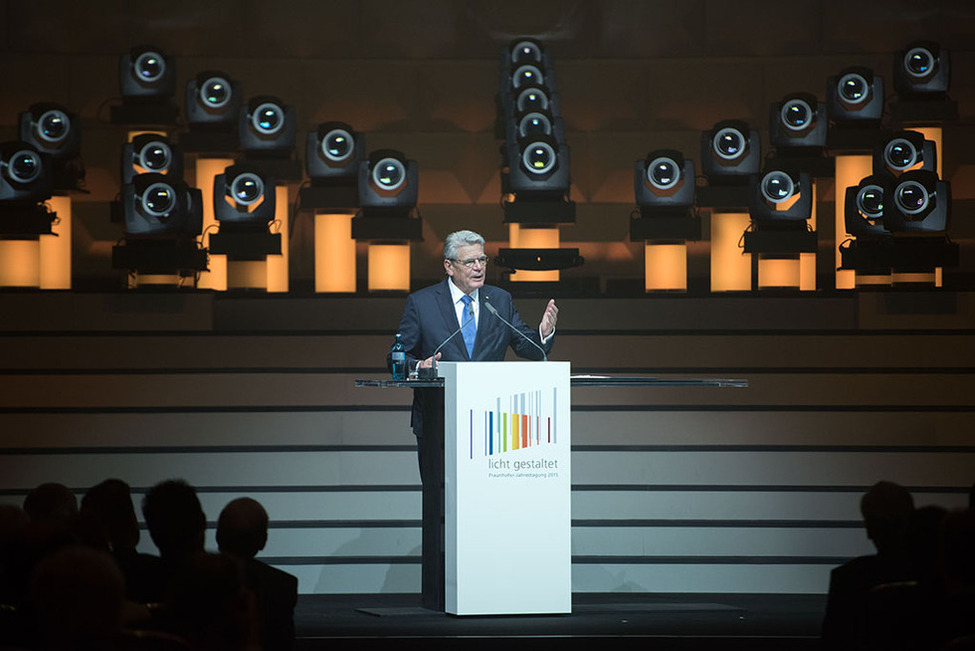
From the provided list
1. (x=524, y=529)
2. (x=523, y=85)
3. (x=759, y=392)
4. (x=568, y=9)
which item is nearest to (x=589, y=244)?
(x=523, y=85)

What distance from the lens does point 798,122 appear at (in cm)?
691

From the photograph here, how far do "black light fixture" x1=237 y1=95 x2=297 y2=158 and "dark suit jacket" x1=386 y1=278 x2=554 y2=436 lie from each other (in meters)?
3.07

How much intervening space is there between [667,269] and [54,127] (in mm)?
3283

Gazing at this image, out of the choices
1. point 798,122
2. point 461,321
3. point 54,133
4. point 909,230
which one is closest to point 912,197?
point 909,230

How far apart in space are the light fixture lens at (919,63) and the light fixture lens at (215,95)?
3.61 metres

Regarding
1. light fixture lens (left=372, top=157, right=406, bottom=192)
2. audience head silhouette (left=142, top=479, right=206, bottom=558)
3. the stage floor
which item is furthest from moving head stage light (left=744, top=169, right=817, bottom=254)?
audience head silhouette (left=142, top=479, right=206, bottom=558)

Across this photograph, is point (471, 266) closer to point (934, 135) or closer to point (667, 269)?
point (667, 269)

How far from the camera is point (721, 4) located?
26.1ft

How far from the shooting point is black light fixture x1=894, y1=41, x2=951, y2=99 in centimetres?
692

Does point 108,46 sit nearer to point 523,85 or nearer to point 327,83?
point 327,83

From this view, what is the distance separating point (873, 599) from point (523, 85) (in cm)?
539

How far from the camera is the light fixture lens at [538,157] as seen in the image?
272 inches

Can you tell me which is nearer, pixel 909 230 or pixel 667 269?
pixel 909 230

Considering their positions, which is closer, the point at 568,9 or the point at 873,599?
the point at 873,599
